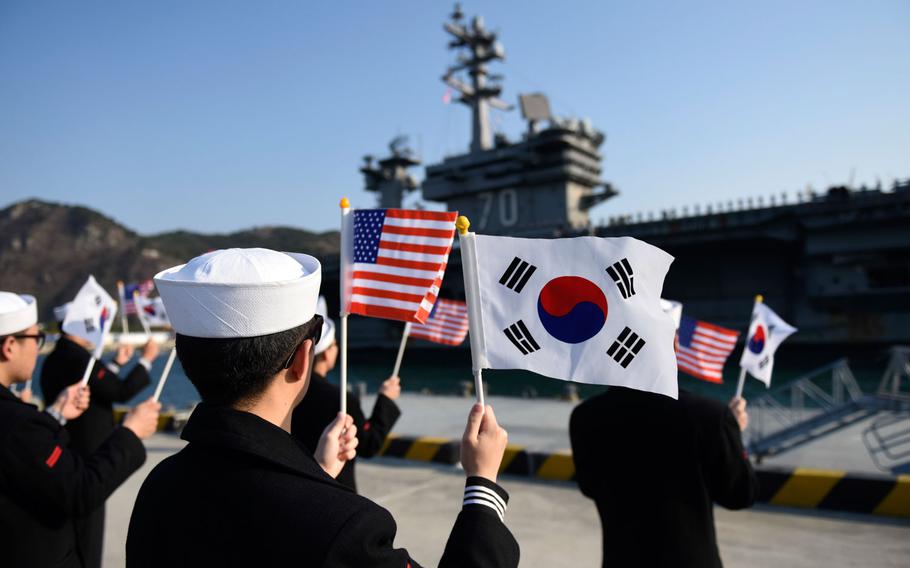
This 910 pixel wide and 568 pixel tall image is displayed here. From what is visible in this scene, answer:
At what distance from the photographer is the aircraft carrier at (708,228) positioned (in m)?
22.5

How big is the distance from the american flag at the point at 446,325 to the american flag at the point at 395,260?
2978 mm

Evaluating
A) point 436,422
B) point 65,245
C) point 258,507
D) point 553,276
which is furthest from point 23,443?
point 65,245

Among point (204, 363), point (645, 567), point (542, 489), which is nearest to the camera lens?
point (204, 363)

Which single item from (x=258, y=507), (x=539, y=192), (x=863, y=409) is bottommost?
(x=863, y=409)

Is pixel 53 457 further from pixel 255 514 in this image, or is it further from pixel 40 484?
pixel 255 514

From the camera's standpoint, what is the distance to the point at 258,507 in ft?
4.15

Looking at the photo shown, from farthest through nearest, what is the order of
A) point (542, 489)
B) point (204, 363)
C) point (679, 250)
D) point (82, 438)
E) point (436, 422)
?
point (679, 250)
point (436, 422)
point (542, 489)
point (82, 438)
point (204, 363)

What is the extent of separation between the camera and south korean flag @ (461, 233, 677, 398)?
6.75ft

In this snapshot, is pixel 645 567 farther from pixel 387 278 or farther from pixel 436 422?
pixel 436 422

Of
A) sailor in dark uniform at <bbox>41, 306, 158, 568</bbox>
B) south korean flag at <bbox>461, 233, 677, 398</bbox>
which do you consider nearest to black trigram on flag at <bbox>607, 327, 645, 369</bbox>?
south korean flag at <bbox>461, 233, 677, 398</bbox>

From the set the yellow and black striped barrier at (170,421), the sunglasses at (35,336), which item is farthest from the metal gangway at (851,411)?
the yellow and black striped barrier at (170,421)

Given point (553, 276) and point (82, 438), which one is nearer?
point (553, 276)

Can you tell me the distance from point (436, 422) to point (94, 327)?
6.53 meters

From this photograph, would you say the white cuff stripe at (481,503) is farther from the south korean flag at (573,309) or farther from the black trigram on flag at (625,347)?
the black trigram on flag at (625,347)
